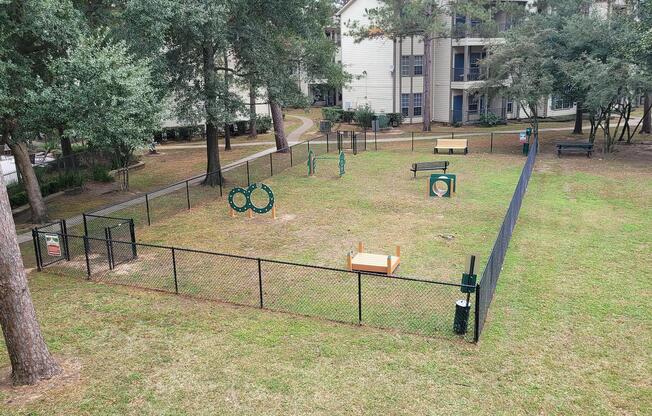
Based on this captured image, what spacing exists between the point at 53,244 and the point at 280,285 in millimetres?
6519

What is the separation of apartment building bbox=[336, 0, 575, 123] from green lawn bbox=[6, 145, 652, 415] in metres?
33.0

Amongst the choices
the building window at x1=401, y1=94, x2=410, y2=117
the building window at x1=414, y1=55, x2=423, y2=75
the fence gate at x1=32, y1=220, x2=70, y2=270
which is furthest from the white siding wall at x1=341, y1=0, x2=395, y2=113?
the fence gate at x1=32, y1=220, x2=70, y2=270

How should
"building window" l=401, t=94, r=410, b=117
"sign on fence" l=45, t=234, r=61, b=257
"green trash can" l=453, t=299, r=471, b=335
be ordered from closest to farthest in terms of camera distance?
"green trash can" l=453, t=299, r=471, b=335
"sign on fence" l=45, t=234, r=61, b=257
"building window" l=401, t=94, r=410, b=117

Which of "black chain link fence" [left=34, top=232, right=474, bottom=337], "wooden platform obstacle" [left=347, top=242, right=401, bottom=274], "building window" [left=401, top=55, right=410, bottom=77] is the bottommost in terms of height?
"black chain link fence" [left=34, top=232, right=474, bottom=337]

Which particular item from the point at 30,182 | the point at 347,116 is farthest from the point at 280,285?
the point at 347,116

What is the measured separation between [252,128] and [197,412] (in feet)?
124

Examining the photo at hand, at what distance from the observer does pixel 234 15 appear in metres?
22.6

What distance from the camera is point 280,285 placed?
13031 millimetres

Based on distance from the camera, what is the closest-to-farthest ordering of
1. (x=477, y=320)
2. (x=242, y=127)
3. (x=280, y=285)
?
(x=477, y=320) → (x=280, y=285) → (x=242, y=127)

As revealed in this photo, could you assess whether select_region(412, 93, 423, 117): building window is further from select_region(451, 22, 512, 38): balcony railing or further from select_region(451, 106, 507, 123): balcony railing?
select_region(451, 22, 512, 38): balcony railing

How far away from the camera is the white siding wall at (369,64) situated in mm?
48562

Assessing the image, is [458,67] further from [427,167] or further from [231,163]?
[231,163]

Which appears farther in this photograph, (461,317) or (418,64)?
(418,64)

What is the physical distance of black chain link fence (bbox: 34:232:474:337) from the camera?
1120 centimetres
